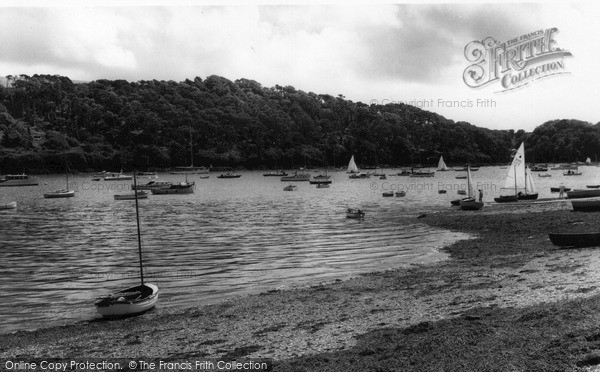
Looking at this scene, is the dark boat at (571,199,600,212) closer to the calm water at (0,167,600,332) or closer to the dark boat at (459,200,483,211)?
the dark boat at (459,200,483,211)

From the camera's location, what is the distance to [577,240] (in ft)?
89.8

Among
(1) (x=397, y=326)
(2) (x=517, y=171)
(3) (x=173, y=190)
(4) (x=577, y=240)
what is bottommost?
(1) (x=397, y=326)

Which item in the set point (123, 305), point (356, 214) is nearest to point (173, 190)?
point (356, 214)

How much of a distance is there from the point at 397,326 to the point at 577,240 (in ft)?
52.0

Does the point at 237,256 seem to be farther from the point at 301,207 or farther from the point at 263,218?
the point at 301,207

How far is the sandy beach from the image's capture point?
42.6 feet

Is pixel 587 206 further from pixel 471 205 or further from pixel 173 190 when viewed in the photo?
pixel 173 190

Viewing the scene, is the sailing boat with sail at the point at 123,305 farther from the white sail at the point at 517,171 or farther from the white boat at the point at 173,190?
the white boat at the point at 173,190

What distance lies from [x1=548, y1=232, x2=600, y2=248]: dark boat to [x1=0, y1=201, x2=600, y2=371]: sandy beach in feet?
3.10

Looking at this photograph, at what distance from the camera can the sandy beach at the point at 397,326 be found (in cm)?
1298

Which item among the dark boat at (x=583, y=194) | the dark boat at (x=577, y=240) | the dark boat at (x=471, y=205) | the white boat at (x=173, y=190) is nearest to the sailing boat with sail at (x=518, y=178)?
the dark boat at (x=583, y=194)

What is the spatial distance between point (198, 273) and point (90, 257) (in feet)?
38.3

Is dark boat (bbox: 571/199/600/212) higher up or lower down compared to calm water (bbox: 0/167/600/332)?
higher up

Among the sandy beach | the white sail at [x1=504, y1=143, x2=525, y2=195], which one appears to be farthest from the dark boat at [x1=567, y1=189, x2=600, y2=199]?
the sandy beach
